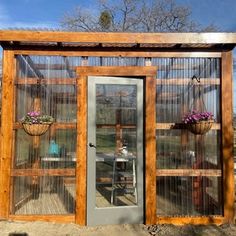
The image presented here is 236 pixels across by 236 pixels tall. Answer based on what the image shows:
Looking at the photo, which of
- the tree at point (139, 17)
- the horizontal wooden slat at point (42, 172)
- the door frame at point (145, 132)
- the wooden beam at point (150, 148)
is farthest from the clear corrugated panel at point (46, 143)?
the tree at point (139, 17)

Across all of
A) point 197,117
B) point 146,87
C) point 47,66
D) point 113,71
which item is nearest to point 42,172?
point 47,66

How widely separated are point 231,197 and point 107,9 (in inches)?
633

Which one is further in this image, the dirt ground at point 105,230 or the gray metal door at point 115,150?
the gray metal door at point 115,150

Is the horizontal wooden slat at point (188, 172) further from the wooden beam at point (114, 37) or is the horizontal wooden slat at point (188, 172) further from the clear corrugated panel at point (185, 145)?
the wooden beam at point (114, 37)

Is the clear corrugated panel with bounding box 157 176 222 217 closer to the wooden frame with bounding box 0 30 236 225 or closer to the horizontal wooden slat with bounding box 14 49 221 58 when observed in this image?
the wooden frame with bounding box 0 30 236 225

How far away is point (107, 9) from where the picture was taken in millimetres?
18969

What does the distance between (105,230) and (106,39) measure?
2591 mm

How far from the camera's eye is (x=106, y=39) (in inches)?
182

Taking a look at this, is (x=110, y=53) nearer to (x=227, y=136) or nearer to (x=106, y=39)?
(x=106, y=39)

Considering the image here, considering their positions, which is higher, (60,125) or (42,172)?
(60,125)

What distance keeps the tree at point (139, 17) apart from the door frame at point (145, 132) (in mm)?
14189

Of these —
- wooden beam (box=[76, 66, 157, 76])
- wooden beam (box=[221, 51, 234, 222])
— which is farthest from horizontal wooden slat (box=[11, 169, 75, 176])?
wooden beam (box=[221, 51, 234, 222])

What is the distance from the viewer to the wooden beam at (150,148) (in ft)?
15.6

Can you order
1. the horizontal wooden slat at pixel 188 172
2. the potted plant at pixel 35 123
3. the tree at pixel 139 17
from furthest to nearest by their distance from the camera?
the tree at pixel 139 17
the horizontal wooden slat at pixel 188 172
the potted plant at pixel 35 123
